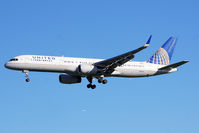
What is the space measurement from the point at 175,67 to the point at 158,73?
3.16 meters

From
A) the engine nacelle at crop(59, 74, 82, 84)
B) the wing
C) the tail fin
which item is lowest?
the engine nacelle at crop(59, 74, 82, 84)

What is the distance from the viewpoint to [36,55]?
57.3 meters

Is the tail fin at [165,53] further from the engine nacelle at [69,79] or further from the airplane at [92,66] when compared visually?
the engine nacelle at [69,79]

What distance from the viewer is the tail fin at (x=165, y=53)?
66312 millimetres

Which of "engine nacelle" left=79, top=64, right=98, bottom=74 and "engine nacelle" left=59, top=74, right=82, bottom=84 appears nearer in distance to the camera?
"engine nacelle" left=79, top=64, right=98, bottom=74

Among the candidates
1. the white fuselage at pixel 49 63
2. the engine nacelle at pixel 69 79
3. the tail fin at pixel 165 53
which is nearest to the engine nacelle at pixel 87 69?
the white fuselage at pixel 49 63

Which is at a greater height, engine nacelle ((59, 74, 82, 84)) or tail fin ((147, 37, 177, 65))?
tail fin ((147, 37, 177, 65))

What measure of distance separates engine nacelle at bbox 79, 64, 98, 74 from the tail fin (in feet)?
36.4

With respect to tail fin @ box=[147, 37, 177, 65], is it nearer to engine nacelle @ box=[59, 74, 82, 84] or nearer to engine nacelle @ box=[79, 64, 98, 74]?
engine nacelle @ box=[79, 64, 98, 74]

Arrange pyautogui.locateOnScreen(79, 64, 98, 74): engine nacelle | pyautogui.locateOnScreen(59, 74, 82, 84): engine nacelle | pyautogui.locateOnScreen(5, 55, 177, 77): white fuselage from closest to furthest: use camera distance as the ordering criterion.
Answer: pyautogui.locateOnScreen(5, 55, 177, 77): white fuselage
pyautogui.locateOnScreen(79, 64, 98, 74): engine nacelle
pyautogui.locateOnScreen(59, 74, 82, 84): engine nacelle

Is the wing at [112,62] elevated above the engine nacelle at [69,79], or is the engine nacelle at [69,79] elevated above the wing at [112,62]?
the wing at [112,62]

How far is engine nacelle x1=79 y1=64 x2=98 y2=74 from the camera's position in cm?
5738

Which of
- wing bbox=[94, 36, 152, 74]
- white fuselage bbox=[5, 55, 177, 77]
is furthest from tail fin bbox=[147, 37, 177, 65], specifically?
white fuselage bbox=[5, 55, 177, 77]

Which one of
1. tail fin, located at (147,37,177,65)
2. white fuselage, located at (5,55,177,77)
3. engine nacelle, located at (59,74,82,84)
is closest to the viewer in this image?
white fuselage, located at (5,55,177,77)
